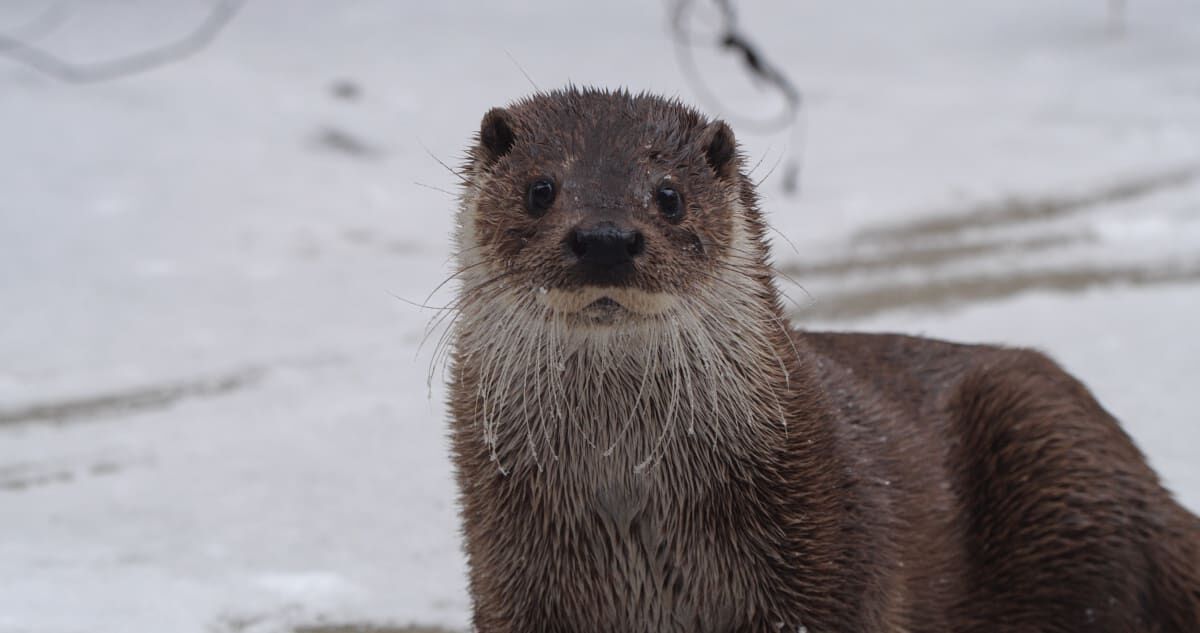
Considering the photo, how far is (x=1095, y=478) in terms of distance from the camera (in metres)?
2.52

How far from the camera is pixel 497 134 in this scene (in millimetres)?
2283

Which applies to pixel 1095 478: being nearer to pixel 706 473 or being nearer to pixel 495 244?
pixel 706 473

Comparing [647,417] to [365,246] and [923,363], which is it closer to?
[923,363]

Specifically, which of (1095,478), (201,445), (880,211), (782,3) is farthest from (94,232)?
(782,3)

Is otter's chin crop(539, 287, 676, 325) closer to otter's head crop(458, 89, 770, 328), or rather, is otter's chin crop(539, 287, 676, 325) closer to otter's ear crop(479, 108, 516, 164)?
otter's head crop(458, 89, 770, 328)

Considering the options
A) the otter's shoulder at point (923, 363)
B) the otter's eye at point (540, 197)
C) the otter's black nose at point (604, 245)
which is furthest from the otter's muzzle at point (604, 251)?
the otter's shoulder at point (923, 363)

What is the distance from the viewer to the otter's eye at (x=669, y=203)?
210 cm

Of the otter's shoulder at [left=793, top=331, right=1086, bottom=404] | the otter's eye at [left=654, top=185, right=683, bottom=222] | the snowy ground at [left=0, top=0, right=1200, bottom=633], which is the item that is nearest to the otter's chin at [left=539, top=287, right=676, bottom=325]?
the otter's eye at [left=654, top=185, right=683, bottom=222]

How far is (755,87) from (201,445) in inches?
176

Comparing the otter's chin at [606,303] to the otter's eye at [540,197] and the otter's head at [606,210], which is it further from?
the otter's eye at [540,197]

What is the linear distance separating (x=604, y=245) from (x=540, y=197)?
0.23m

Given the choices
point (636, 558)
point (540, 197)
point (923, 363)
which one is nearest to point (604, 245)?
point (540, 197)

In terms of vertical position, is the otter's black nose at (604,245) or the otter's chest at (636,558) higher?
the otter's black nose at (604,245)

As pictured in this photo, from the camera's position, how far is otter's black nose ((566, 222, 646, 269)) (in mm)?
1910
